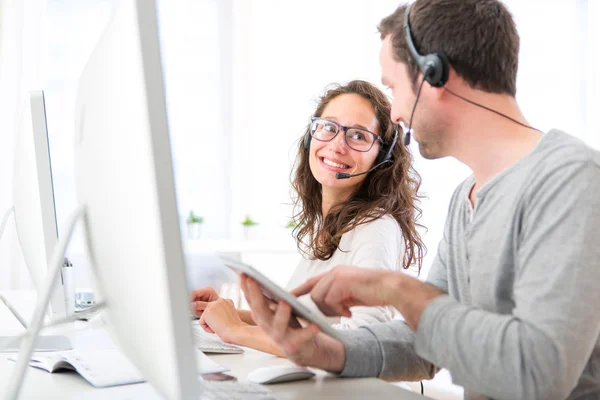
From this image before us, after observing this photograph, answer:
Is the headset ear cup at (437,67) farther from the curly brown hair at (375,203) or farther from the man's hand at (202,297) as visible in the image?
the man's hand at (202,297)

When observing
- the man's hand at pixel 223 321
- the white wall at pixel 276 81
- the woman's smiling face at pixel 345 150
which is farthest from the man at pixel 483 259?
the white wall at pixel 276 81

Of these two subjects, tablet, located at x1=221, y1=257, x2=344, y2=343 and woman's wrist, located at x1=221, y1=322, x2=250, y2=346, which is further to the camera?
woman's wrist, located at x1=221, y1=322, x2=250, y2=346

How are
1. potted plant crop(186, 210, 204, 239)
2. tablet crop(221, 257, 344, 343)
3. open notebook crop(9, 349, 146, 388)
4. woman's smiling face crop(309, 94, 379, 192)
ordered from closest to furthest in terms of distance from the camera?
tablet crop(221, 257, 344, 343) < open notebook crop(9, 349, 146, 388) < woman's smiling face crop(309, 94, 379, 192) < potted plant crop(186, 210, 204, 239)

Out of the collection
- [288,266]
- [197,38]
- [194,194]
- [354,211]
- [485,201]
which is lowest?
[288,266]

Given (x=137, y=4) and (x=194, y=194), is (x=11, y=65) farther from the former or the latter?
(x=137, y=4)

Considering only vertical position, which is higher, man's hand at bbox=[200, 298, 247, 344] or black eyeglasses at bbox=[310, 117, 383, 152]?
black eyeglasses at bbox=[310, 117, 383, 152]

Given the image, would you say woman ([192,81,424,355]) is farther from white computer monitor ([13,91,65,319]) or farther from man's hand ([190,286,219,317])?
white computer monitor ([13,91,65,319])

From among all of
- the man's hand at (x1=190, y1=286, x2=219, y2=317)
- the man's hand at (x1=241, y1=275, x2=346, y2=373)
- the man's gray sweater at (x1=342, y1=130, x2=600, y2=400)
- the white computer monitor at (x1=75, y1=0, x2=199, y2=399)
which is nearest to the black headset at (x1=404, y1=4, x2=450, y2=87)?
the man's gray sweater at (x1=342, y1=130, x2=600, y2=400)

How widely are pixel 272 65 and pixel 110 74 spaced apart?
3559 millimetres

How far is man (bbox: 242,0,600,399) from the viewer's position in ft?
2.67

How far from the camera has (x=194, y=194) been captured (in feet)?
13.3

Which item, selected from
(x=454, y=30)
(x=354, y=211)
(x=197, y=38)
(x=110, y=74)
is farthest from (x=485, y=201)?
(x=197, y=38)

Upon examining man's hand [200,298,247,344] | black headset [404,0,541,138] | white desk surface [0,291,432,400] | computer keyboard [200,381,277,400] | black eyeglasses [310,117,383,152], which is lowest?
man's hand [200,298,247,344]

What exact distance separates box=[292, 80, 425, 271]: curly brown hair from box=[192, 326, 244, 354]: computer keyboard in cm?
47
